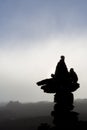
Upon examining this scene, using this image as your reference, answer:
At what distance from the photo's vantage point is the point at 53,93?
84.1 feet

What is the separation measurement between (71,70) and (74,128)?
4.65 m

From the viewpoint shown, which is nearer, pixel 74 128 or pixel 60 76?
pixel 74 128

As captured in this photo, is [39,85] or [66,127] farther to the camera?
[39,85]

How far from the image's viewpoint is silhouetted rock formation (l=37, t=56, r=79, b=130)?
24703 mm

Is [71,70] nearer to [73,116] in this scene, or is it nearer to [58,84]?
[58,84]

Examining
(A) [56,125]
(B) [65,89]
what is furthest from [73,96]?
(A) [56,125]

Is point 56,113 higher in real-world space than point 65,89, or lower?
lower

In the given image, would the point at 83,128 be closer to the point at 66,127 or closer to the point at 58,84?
the point at 66,127

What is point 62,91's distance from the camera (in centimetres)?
2495

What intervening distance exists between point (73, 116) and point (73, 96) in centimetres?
157

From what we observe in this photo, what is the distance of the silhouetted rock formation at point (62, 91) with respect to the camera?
24703 millimetres

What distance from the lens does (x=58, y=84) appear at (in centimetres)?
2523

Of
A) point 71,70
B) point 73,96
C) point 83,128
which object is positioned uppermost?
point 71,70

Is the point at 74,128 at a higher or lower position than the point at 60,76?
lower
